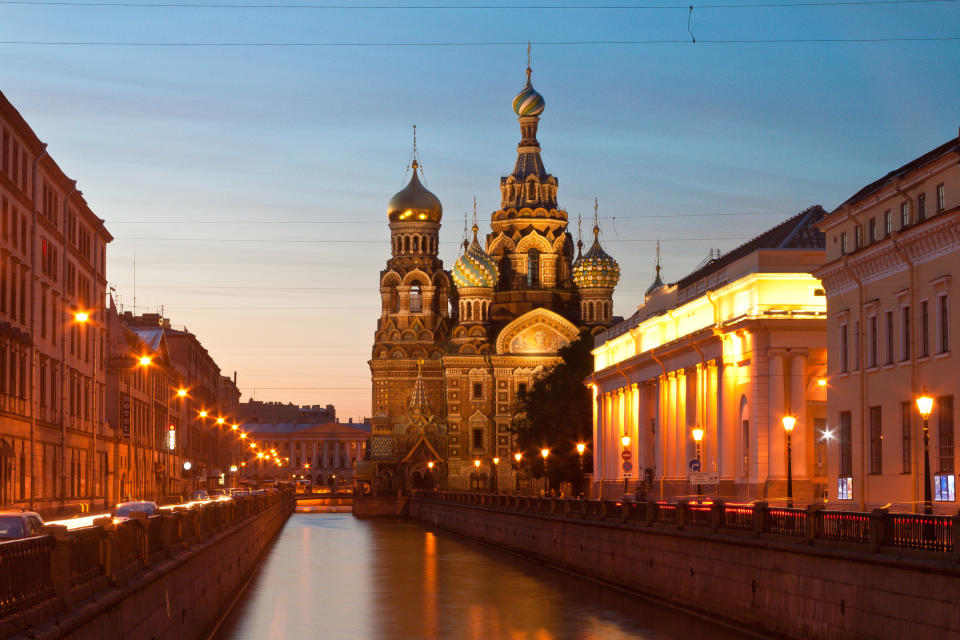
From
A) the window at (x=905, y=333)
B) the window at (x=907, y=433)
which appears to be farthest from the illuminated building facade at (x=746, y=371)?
the window at (x=905, y=333)

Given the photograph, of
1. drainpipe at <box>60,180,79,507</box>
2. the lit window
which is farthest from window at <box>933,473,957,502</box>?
drainpipe at <box>60,180,79,507</box>

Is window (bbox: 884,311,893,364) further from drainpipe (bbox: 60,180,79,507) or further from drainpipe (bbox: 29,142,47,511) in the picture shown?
drainpipe (bbox: 60,180,79,507)

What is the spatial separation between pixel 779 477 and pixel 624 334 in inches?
1244

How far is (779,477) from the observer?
62.0 metres

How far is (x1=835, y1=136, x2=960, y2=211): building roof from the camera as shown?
4147cm

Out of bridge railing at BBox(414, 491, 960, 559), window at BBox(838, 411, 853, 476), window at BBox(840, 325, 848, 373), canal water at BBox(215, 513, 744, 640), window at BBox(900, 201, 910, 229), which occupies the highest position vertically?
window at BBox(900, 201, 910, 229)

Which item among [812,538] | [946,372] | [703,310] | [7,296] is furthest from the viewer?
[703,310]

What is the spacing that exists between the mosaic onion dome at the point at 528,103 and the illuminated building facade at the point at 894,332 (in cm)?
11764

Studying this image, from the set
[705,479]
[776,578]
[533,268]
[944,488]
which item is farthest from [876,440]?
[533,268]

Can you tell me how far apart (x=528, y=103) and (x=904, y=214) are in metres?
125

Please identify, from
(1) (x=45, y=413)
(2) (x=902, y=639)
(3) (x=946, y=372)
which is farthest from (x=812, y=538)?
(1) (x=45, y=413)

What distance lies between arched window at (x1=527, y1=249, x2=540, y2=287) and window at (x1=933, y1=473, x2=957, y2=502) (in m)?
125

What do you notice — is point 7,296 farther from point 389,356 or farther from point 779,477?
point 389,356

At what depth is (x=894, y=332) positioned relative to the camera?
1740 inches
